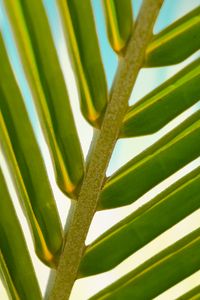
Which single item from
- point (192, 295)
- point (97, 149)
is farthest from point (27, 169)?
point (192, 295)

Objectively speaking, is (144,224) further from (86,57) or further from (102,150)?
(86,57)

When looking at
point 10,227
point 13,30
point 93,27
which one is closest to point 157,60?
point 93,27

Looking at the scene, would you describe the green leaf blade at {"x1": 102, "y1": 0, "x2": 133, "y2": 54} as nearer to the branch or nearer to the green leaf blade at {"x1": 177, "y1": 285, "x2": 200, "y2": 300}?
the branch

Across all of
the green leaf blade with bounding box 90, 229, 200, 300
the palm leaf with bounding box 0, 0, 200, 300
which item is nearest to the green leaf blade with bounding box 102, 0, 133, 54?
the palm leaf with bounding box 0, 0, 200, 300

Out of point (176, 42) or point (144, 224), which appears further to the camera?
point (144, 224)

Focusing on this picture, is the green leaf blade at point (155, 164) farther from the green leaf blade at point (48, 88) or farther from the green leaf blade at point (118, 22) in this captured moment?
the green leaf blade at point (118, 22)

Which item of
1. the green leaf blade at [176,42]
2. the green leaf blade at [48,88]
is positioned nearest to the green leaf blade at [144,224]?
the green leaf blade at [48,88]
